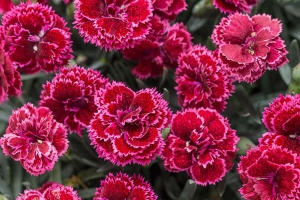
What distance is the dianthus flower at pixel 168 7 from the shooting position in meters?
1.10

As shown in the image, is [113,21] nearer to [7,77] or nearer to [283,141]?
[7,77]

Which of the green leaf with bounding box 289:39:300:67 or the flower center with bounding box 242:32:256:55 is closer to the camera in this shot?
the flower center with bounding box 242:32:256:55

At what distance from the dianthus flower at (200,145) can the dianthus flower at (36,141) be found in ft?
0.72

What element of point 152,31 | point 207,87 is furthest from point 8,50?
point 207,87

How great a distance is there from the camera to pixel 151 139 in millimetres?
929

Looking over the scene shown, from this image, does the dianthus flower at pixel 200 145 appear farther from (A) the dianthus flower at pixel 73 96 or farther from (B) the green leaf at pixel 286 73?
(B) the green leaf at pixel 286 73

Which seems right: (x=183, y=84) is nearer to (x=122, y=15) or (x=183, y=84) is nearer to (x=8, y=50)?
(x=122, y=15)

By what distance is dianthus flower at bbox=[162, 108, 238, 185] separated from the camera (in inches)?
37.7

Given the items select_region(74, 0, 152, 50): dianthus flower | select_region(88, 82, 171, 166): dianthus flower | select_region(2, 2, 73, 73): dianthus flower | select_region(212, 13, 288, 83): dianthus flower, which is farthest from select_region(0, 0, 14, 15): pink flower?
select_region(212, 13, 288, 83): dianthus flower

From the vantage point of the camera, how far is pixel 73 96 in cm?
100

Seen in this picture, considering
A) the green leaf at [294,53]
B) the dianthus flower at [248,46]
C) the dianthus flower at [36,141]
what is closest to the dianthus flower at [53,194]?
the dianthus flower at [36,141]

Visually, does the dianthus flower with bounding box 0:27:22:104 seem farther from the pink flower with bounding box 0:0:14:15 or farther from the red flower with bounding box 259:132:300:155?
the red flower with bounding box 259:132:300:155

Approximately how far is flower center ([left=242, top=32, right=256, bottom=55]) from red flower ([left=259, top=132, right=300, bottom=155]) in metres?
0.18

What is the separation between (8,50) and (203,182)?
0.51 meters
